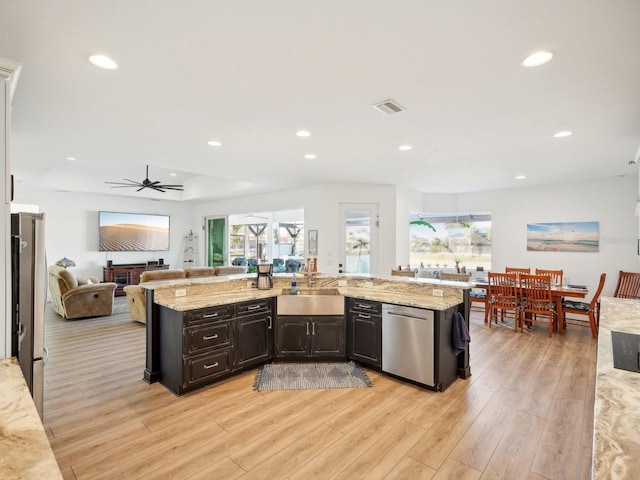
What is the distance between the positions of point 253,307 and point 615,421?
314 cm

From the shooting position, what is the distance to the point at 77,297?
6.03m

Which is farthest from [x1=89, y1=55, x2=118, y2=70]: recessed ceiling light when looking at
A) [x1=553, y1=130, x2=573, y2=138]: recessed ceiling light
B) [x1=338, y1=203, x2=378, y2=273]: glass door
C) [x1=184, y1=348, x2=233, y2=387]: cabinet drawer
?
[x1=338, y1=203, x2=378, y2=273]: glass door

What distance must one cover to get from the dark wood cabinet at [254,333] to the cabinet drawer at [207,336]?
136mm

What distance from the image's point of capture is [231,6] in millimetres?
1640

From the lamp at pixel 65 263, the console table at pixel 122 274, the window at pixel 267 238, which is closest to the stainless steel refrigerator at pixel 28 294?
the window at pixel 267 238

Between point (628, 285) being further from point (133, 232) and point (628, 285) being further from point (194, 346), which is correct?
point (133, 232)

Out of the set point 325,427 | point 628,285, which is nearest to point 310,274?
point 325,427

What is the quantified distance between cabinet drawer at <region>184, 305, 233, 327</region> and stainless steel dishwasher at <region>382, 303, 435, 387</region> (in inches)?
66.4

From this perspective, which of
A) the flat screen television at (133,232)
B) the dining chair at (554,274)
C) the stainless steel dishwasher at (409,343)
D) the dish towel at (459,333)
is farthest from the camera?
the flat screen television at (133,232)

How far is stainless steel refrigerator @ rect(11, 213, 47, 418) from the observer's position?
6.88 ft

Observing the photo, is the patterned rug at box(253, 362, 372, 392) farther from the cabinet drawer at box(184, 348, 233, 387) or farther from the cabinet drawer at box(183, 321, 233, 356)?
the cabinet drawer at box(183, 321, 233, 356)

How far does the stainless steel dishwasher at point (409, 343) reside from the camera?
130 inches

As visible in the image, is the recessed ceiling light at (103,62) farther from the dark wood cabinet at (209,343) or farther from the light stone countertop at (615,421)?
the light stone countertop at (615,421)

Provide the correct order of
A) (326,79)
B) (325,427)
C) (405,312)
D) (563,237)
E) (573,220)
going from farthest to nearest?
(563,237)
(573,220)
(405,312)
(325,427)
(326,79)
